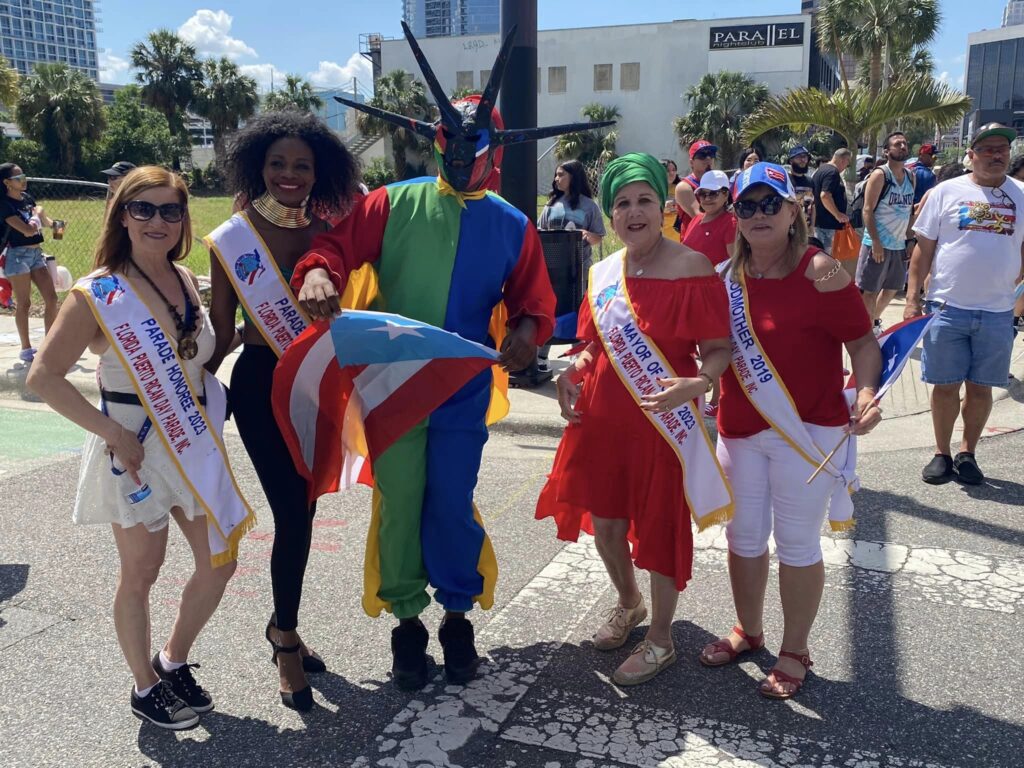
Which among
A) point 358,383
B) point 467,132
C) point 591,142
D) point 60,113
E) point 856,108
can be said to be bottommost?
point 358,383

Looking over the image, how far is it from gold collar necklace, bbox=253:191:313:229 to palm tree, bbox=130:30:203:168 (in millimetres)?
55099

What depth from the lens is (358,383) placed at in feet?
9.98

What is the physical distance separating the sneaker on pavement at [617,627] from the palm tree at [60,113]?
158ft

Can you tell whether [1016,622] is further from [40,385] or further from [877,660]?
[40,385]

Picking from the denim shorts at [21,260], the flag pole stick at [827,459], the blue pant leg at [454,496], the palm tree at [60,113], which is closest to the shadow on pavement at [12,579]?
the blue pant leg at [454,496]

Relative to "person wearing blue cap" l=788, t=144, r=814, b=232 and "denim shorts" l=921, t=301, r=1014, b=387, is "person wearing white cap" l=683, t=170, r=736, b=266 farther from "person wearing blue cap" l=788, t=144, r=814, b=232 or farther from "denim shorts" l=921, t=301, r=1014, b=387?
"person wearing blue cap" l=788, t=144, r=814, b=232

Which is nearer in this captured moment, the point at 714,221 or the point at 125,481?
the point at 125,481

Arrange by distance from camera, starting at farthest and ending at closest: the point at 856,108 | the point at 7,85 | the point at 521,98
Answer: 1. the point at 7,85
2. the point at 856,108
3. the point at 521,98

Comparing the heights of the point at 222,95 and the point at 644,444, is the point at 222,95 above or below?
above

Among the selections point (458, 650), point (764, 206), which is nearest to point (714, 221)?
point (764, 206)

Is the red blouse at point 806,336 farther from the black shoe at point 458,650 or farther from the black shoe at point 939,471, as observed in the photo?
the black shoe at point 939,471

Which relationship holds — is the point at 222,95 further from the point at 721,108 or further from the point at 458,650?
the point at 458,650

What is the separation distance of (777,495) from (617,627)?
2.65 feet

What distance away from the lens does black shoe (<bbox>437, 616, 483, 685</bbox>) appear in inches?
125
